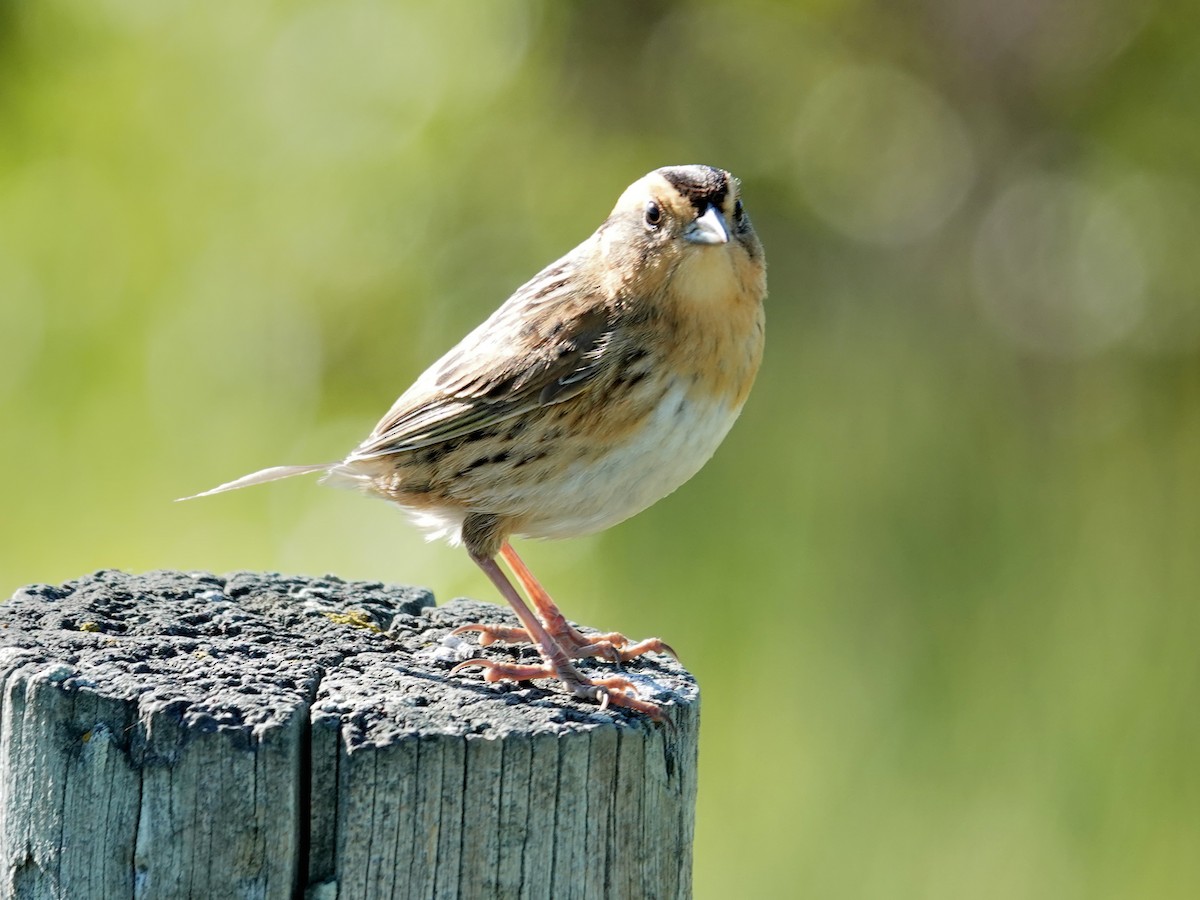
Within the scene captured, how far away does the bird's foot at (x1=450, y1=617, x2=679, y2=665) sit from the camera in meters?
3.61

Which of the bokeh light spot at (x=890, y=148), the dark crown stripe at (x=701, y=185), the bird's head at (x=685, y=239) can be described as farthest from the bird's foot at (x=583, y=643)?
the bokeh light spot at (x=890, y=148)

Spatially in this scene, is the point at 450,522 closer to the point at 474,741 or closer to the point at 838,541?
the point at 474,741

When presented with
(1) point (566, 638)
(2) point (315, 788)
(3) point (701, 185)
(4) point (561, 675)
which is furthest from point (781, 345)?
(2) point (315, 788)

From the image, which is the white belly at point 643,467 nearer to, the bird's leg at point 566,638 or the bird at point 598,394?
the bird at point 598,394

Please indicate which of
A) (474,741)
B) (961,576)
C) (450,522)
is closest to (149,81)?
(450,522)

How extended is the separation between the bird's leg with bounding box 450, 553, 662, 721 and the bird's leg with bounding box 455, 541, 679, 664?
6cm

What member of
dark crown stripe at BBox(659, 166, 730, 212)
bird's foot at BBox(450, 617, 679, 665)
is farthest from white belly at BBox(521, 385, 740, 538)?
dark crown stripe at BBox(659, 166, 730, 212)

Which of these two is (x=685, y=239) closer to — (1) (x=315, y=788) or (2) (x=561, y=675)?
(2) (x=561, y=675)

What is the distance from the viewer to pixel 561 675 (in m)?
3.21

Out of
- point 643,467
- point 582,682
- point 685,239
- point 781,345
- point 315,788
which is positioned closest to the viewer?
point 315,788

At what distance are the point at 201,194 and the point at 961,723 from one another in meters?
4.01

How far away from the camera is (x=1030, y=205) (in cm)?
611

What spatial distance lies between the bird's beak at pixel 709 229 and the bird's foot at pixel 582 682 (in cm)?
122

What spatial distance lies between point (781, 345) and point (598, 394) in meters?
2.24
